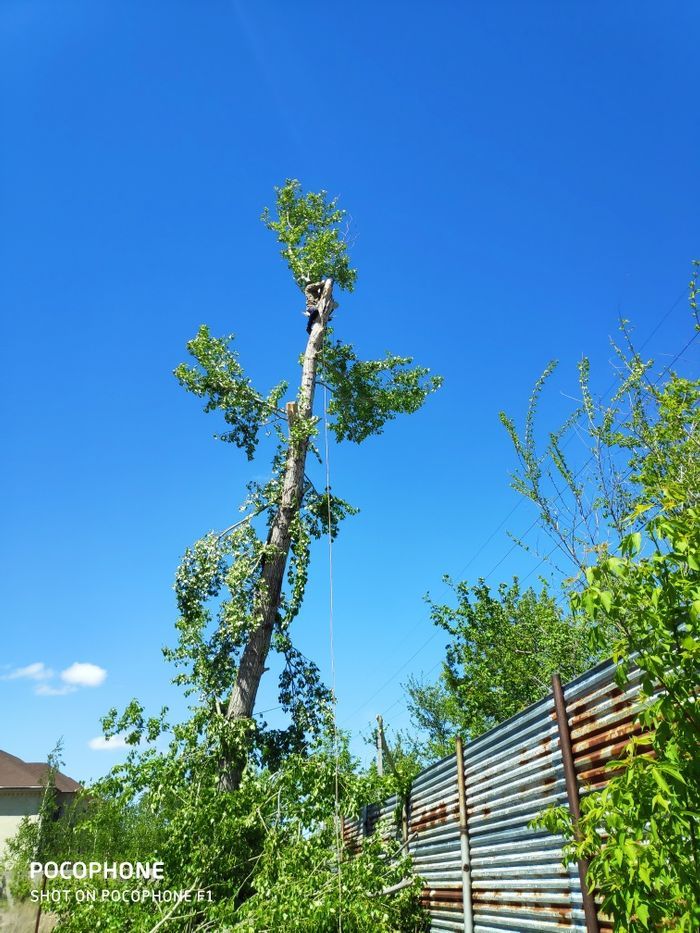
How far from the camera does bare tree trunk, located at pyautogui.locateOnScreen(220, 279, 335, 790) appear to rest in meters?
8.18

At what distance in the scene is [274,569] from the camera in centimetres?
902

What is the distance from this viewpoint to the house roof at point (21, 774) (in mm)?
29922

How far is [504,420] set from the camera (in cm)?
1187

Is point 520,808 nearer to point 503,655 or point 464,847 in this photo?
point 464,847

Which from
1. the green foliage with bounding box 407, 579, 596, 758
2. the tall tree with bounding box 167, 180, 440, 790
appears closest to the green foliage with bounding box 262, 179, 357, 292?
the tall tree with bounding box 167, 180, 440, 790

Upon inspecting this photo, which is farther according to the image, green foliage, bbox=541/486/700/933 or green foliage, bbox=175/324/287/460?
green foliage, bbox=175/324/287/460

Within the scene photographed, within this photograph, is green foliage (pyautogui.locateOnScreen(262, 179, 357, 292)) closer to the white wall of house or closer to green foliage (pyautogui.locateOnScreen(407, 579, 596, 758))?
green foliage (pyautogui.locateOnScreen(407, 579, 596, 758))

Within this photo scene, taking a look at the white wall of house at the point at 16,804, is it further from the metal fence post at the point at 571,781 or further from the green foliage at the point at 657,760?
the green foliage at the point at 657,760

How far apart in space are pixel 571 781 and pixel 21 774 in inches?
1410

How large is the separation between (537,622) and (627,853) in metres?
11.3

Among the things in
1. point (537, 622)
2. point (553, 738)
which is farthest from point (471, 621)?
point (553, 738)

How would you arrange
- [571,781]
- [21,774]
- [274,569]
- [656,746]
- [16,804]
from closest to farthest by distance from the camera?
[656,746] → [571,781] → [274,569] → [16,804] → [21,774]

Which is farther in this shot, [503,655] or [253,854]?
[503,655]

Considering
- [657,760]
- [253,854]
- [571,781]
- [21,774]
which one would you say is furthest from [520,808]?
[21,774]
